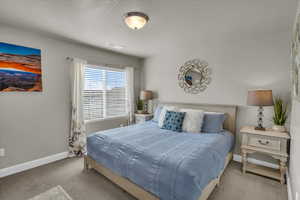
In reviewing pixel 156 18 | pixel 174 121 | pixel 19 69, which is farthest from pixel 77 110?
pixel 156 18

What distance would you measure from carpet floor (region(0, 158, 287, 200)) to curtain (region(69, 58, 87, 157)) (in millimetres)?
545

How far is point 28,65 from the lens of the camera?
2.48m

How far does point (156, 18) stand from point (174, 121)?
1762mm

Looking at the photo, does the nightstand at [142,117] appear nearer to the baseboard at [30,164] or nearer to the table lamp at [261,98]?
the baseboard at [30,164]

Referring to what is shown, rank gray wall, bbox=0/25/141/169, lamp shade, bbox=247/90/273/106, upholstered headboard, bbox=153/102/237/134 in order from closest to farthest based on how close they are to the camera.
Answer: lamp shade, bbox=247/90/273/106
gray wall, bbox=0/25/141/169
upholstered headboard, bbox=153/102/237/134

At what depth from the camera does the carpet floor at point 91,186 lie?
6.14ft

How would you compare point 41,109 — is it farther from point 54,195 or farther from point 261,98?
point 261,98

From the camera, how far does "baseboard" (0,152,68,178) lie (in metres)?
2.31

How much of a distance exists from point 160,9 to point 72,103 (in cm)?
244

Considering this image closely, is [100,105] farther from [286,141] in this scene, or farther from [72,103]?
[286,141]

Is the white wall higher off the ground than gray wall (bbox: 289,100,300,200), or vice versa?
the white wall

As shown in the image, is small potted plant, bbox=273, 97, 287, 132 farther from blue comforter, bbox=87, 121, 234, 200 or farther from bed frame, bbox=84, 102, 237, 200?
blue comforter, bbox=87, 121, 234, 200

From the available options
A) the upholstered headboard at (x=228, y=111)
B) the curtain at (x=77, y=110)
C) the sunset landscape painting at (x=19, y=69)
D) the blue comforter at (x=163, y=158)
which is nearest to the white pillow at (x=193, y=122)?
the blue comforter at (x=163, y=158)

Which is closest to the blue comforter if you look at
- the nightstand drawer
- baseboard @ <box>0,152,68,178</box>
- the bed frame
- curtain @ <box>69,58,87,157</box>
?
the bed frame
